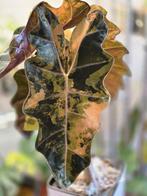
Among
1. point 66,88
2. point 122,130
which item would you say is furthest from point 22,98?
point 122,130

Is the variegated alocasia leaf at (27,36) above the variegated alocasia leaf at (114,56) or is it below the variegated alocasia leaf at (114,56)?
above

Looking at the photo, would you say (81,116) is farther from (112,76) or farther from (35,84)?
(112,76)

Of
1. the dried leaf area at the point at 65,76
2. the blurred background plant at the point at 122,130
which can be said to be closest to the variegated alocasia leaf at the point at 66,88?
the dried leaf area at the point at 65,76

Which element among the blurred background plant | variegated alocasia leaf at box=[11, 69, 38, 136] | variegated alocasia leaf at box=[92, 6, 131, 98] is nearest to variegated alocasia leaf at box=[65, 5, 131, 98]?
variegated alocasia leaf at box=[92, 6, 131, 98]

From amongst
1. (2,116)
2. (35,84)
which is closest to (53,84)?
(35,84)

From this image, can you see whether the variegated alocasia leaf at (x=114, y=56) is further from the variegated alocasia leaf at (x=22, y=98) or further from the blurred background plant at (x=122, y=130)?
the blurred background plant at (x=122, y=130)

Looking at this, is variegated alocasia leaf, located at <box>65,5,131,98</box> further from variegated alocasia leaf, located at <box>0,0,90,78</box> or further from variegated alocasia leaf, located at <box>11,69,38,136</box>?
variegated alocasia leaf, located at <box>11,69,38,136</box>
